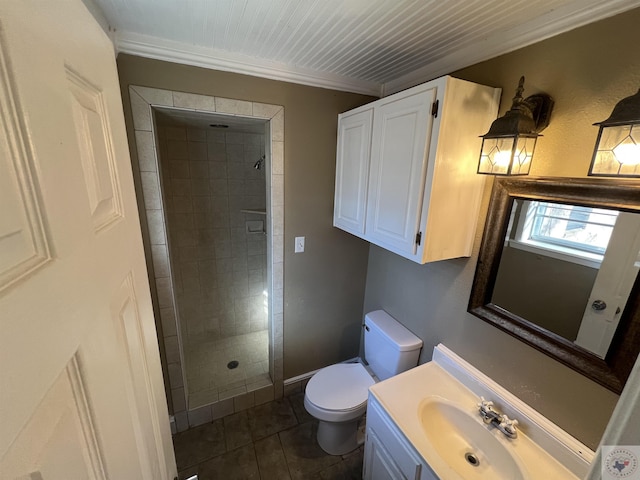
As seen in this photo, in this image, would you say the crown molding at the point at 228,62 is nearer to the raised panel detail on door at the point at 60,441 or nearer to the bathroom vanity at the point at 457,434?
the raised panel detail on door at the point at 60,441

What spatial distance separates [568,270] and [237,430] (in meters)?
2.13

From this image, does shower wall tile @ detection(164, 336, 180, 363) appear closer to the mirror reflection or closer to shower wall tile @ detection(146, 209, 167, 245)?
shower wall tile @ detection(146, 209, 167, 245)

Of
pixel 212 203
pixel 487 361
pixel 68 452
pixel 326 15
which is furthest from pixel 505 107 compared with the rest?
pixel 212 203

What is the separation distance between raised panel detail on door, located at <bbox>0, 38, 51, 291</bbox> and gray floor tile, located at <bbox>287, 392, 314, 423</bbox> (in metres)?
2.13

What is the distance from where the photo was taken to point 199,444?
1734mm

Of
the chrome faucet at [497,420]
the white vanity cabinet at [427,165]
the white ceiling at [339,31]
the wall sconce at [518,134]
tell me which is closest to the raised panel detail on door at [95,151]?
the white ceiling at [339,31]

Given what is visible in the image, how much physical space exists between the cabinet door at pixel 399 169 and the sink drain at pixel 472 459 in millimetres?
899

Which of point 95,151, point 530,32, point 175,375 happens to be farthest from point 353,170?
point 175,375

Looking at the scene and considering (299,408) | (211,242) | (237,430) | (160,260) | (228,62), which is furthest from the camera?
(211,242)

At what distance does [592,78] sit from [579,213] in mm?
443

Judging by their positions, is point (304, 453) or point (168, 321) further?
point (304, 453)

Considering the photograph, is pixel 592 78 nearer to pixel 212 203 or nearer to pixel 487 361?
pixel 487 361

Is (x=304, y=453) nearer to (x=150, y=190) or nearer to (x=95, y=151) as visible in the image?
(x=150, y=190)

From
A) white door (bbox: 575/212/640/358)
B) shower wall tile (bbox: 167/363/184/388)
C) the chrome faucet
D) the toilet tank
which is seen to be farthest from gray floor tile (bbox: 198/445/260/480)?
white door (bbox: 575/212/640/358)
